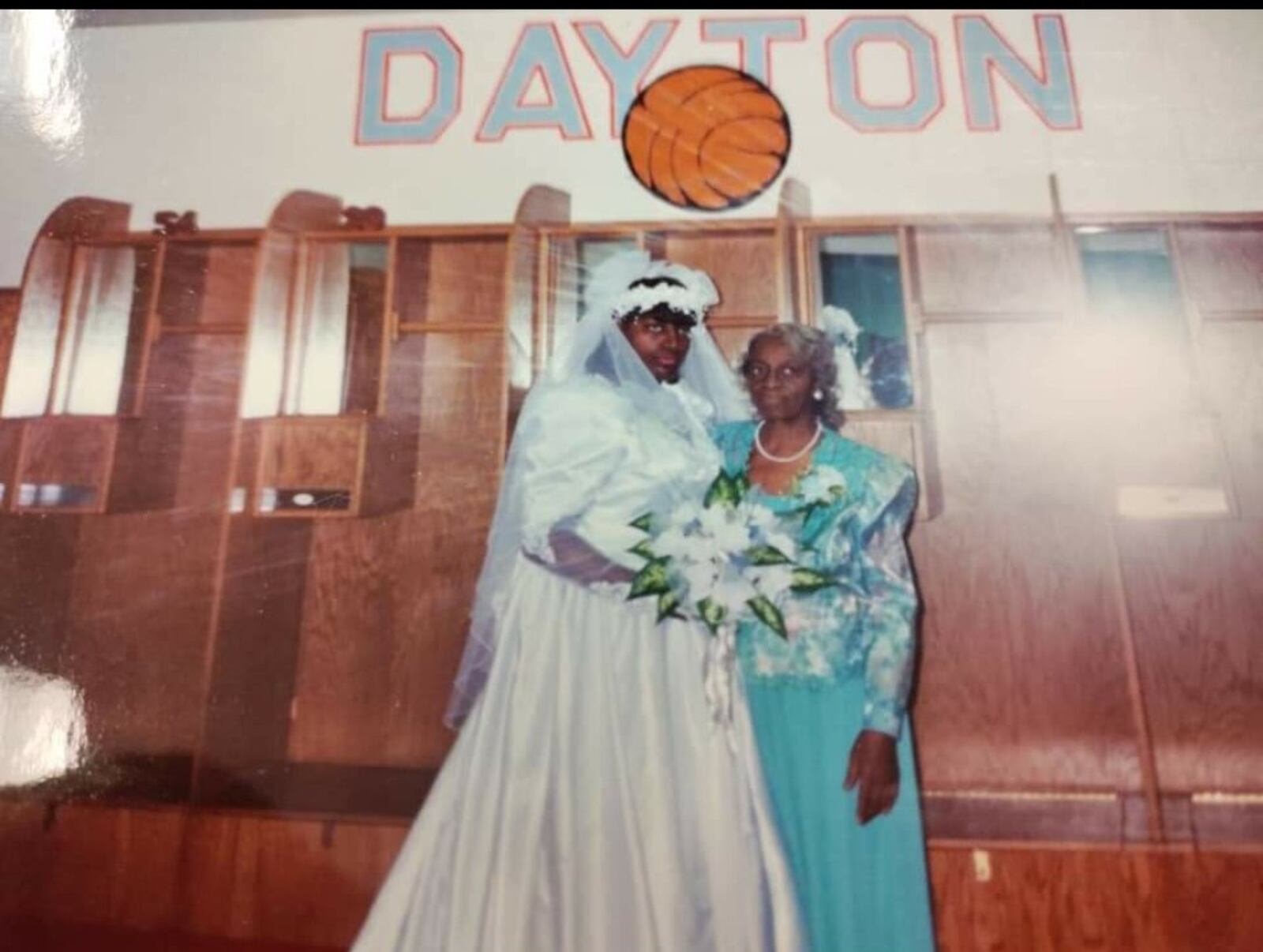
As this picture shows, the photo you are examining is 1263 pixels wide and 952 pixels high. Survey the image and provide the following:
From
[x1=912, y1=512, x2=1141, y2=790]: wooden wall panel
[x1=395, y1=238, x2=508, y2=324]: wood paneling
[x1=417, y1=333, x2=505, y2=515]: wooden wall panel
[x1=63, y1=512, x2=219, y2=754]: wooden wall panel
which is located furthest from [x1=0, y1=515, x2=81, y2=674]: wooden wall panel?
[x1=912, y1=512, x2=1141, y2=790]: wooden wall panel

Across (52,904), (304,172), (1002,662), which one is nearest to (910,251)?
(1002,662)

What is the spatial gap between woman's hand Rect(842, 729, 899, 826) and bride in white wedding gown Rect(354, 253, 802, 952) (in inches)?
7.3

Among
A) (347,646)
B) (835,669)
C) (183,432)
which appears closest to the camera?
(835,669)

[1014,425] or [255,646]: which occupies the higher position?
[1014,425]

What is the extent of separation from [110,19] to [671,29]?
53.6 inches

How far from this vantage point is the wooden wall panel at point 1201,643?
5.67ft

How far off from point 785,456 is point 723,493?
158mm

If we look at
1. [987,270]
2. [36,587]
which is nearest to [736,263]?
[987,270]

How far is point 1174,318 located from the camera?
190 cm

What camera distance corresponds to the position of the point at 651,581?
1742mm

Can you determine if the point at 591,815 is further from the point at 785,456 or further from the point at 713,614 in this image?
the point at 785,456

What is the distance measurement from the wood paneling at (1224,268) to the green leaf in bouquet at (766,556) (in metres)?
1.10

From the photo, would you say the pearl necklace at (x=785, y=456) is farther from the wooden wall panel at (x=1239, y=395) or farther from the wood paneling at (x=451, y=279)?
the wooden wall panel at (x=1239, y=395)

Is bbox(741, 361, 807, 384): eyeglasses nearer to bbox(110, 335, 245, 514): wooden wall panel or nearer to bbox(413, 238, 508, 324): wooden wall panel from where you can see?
bbox(413, 238, 508, 324): wooden wall panel
